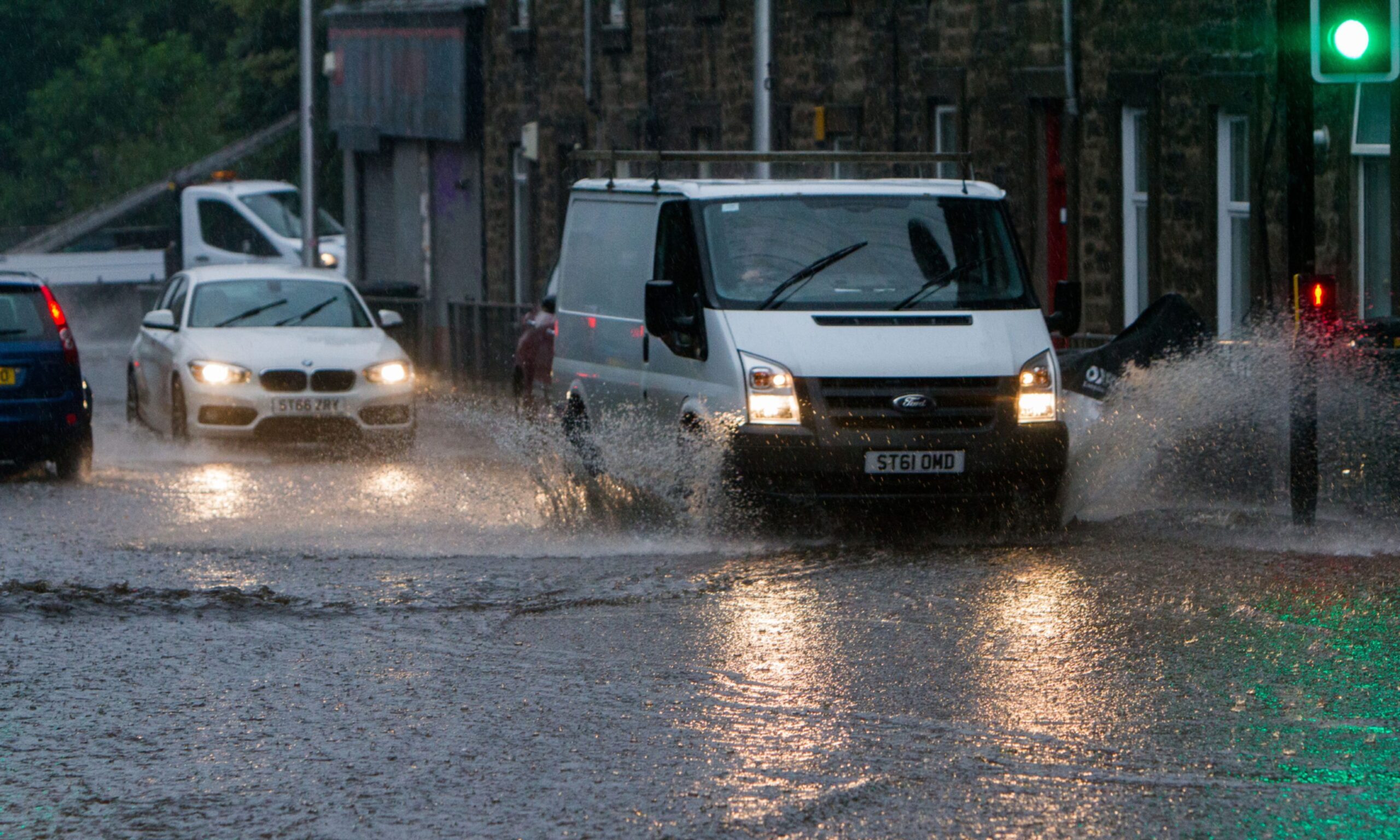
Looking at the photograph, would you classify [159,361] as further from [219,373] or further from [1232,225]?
[1232,225]

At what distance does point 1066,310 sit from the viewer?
13.4 metres

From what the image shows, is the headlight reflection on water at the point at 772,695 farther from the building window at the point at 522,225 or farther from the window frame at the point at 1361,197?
the building window at the point at 522,225

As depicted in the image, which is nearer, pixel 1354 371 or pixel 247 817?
pixel 247 817

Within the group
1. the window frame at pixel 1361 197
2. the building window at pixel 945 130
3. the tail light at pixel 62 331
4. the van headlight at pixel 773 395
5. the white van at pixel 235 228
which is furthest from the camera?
the white van at pixel 235 228

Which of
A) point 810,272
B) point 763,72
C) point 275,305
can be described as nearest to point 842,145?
point 763,72

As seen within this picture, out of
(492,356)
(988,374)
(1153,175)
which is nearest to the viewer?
(988,374)

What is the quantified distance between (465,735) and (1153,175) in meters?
12.7

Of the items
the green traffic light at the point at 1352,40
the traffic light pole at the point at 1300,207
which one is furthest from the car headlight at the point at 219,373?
the green traffic light at the point at 1352,40

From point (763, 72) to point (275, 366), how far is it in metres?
6.30

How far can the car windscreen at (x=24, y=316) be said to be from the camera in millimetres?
16875

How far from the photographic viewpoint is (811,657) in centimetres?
890

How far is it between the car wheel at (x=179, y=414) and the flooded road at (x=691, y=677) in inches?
193

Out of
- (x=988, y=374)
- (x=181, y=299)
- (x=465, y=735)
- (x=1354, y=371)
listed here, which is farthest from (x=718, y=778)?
(x=181, y=299)

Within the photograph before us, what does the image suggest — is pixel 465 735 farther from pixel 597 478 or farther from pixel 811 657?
pixel 597 478
